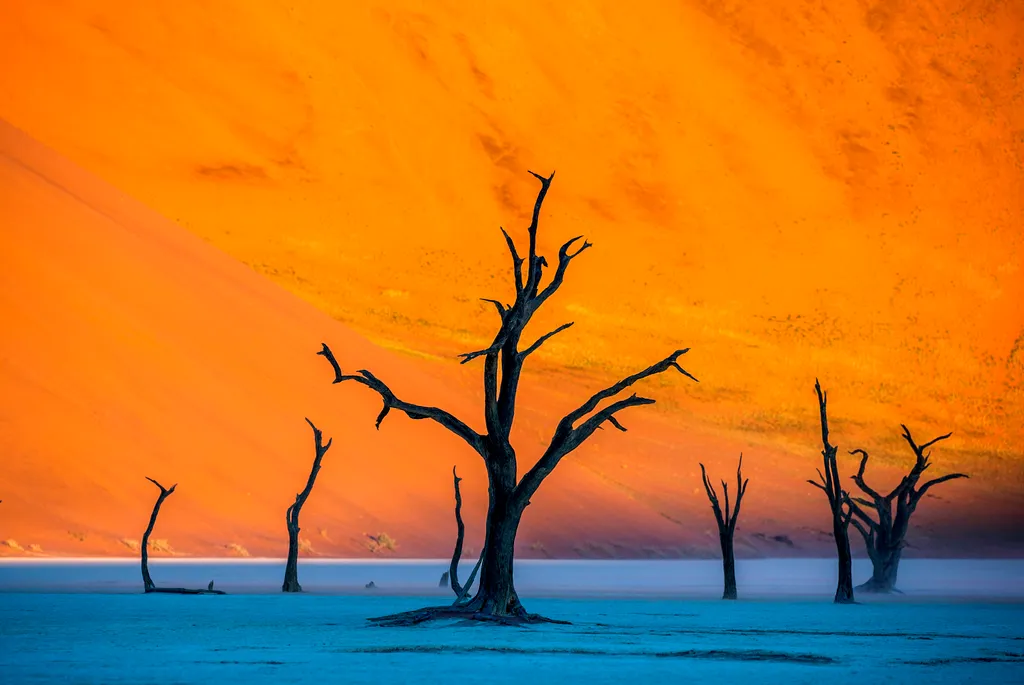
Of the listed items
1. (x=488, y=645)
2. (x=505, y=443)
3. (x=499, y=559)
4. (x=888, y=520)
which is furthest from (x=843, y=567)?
(x=488, y=645)

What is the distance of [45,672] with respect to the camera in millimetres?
14570

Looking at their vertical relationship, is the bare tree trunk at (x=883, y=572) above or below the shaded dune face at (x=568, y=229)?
below

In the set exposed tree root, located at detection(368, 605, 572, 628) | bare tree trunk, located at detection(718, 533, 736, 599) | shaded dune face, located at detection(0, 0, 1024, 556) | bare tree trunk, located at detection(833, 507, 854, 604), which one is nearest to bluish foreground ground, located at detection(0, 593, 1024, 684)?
exposed tree root, located at detection(368, 605, 572, 628)

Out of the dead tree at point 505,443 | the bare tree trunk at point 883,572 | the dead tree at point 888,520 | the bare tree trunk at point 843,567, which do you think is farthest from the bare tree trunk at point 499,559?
the bare tree trunk at point 883,572

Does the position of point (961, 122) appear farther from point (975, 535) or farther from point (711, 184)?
point (975, 535)

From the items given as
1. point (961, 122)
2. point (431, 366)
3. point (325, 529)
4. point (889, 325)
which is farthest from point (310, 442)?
point (961, 122)

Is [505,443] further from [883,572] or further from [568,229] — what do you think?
[568,229]

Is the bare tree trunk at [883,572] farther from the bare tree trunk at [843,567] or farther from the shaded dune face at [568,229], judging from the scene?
the shaded dune face at [568,229]

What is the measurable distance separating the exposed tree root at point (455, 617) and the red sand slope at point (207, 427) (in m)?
31.1

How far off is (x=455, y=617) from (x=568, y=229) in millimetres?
79298

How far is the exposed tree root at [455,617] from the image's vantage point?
2153 cm

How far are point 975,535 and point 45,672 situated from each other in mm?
80411

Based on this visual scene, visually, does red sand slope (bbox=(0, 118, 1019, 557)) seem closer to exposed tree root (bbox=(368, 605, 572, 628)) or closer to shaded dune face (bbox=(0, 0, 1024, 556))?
shaded dune face (bbox=(0, 0, 1024, 556))

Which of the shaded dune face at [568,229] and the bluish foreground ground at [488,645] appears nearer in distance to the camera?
the bluish foreground ground at [488,645]
